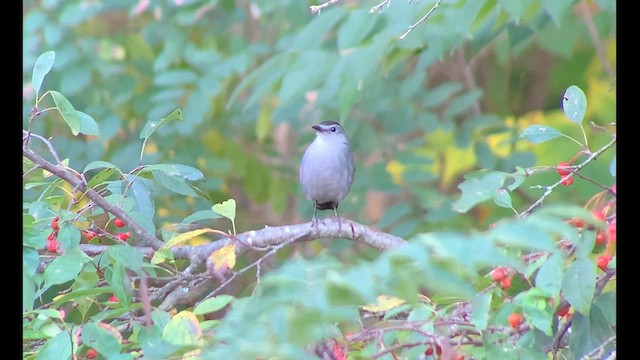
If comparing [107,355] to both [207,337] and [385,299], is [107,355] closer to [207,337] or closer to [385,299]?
[207,337]

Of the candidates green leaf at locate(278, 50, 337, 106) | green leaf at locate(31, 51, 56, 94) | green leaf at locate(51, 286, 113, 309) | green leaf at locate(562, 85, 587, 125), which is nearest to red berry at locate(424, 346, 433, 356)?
green leaf at locate(562, 85, 587, 125)

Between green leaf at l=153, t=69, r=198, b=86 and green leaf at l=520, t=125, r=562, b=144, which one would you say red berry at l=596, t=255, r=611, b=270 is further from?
green leaf at l=153, t=69, r=198, b=86

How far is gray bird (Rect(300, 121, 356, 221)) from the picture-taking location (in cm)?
535

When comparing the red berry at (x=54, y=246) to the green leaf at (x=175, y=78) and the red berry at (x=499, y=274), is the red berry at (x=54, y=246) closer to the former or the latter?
the red berry at (x=499, y=274)

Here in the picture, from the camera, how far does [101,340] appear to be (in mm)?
2420

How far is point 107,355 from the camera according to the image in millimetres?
2402

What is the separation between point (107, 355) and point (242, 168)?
3.61m

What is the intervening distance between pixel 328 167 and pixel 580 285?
328 cm

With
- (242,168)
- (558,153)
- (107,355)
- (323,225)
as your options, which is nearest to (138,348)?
(107,355)

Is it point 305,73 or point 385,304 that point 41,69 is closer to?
point 385,304

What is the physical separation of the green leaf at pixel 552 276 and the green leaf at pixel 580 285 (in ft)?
0.29

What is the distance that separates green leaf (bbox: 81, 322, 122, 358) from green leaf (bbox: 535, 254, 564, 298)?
115cm

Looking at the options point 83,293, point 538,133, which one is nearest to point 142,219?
point 83,293

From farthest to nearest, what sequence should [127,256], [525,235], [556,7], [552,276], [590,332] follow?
1. [556,7]
2. [127,256]
3. [590,332]
4. [552,276]
5. [525,235]
